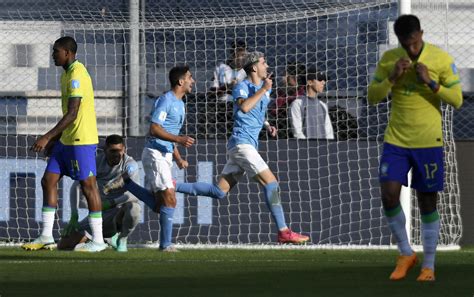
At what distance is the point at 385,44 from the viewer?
1577 centimetres

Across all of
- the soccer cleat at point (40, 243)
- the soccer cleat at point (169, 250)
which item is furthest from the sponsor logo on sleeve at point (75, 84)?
the soccer cleat at point (169, 250)

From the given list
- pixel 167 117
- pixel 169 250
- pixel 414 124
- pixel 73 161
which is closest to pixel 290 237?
pixel 169 250

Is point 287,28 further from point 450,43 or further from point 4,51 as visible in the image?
point 4,51

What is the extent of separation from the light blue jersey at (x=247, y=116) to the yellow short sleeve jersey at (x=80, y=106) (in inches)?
69.5

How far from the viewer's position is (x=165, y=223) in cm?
1305

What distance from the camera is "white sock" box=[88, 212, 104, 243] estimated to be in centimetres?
1250

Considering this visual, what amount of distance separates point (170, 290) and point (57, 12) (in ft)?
30.6

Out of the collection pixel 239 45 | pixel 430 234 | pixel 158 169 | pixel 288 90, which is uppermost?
pixel 239 45

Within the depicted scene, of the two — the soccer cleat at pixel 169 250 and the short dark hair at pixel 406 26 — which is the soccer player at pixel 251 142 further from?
the short dark hair at pixel 406 26

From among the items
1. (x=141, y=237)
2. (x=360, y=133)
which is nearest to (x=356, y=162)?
(x=360, y=133)

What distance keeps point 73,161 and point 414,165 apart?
4253 mm

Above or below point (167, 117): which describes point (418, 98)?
below

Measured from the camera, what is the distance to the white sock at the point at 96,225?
12500mm

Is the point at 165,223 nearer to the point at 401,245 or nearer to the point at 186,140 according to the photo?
the point at 186,140
